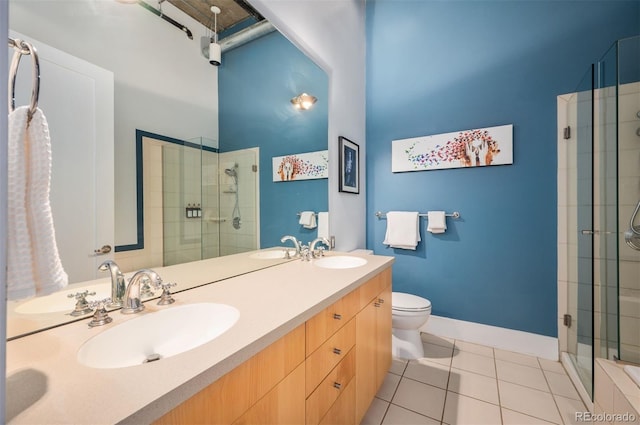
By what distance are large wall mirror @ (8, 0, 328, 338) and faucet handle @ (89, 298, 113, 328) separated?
0.07 metres

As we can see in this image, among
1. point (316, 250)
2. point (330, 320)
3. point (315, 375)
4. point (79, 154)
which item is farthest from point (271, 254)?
point (79, 154)

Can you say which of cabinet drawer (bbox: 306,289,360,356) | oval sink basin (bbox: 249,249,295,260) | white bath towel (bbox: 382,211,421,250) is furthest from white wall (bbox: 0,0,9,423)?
white bath towel (bbox: 382,211,421,250)

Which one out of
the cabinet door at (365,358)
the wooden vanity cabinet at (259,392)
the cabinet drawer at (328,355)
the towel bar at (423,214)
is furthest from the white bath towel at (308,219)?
the wooden vanity cabinet at (259,392)

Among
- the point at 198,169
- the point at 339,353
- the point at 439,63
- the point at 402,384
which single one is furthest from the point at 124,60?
the point at 439,63

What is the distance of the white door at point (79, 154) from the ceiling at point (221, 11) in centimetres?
46

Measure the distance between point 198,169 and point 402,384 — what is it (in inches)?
68.5

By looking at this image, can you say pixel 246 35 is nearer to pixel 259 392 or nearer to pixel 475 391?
pixel 259 392

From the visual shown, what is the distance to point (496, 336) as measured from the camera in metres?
2.10

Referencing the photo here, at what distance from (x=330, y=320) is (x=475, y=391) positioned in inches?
50.5

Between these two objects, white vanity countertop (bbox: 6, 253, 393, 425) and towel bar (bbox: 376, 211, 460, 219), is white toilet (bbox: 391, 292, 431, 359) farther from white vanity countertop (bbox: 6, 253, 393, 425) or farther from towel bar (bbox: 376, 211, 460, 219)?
white vanity countertop (bbox: 6, 253, 393, 425)

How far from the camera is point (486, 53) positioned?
7.04 feet

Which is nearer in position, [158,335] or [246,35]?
[158,335]

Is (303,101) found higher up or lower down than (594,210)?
higher up

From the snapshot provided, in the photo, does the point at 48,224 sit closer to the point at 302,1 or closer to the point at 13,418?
the point at 13,418
